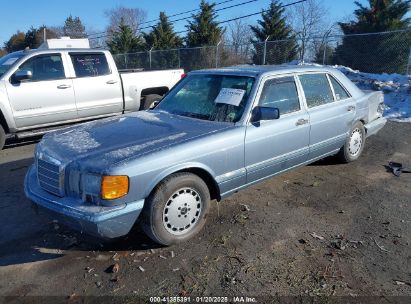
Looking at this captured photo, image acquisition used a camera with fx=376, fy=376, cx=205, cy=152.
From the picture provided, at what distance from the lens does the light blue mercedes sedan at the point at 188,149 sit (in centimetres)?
321

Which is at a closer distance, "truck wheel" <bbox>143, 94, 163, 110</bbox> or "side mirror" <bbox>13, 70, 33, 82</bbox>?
"side mirror" <bbox>13, 70, 33, 82</bbox>

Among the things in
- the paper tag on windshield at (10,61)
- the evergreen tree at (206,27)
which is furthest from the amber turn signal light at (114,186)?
the evergreen tree at (206,27)

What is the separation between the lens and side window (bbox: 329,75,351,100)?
544 cm

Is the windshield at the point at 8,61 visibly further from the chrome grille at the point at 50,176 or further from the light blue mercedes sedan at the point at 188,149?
the chrome grille at the point at 50,176

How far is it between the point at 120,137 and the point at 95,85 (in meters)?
4.66

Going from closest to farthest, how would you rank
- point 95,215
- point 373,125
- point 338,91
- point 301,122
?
point 95,215
point 301,122
point 338,91
point 373,125

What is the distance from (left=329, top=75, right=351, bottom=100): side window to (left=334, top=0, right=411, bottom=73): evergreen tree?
1029 centimetres

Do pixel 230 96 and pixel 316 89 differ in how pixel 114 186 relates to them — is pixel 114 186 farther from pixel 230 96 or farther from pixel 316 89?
pixel 316 89

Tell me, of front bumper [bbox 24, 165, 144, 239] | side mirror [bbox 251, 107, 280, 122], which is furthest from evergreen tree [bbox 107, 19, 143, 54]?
front bumper [bbox 24, 165, 144, 239]

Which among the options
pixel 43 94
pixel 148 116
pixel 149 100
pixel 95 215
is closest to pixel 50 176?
pixel 95 215

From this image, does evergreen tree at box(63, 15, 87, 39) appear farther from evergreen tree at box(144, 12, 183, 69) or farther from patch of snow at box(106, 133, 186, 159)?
patch of snow at box(106, 133, 186, 159)

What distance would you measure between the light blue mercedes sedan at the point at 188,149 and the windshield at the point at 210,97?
14mm

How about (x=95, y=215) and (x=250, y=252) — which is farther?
(x=250, y=252)

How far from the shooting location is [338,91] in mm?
5496
